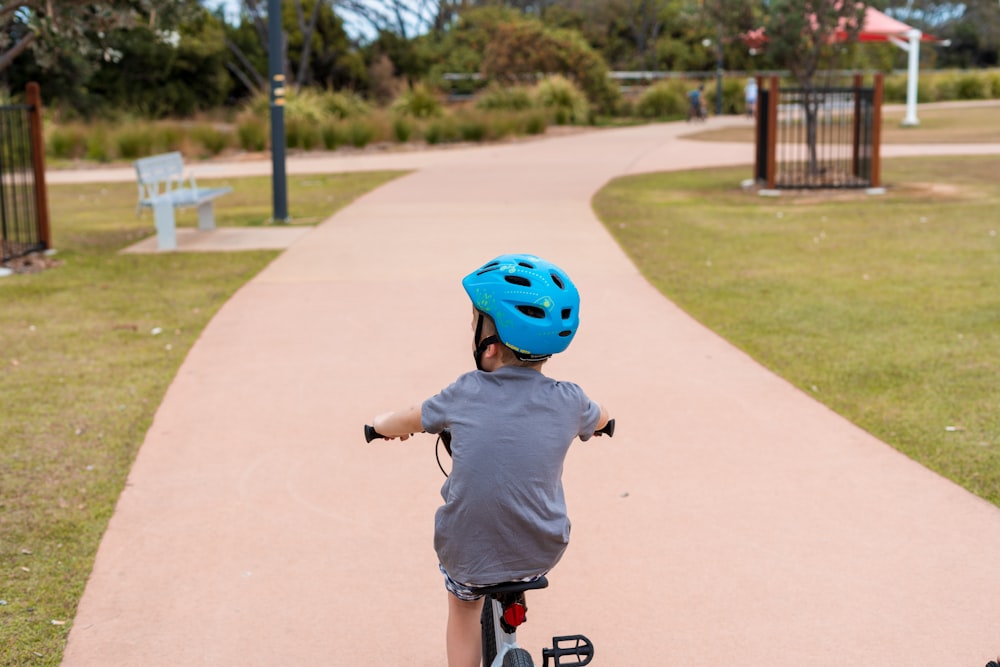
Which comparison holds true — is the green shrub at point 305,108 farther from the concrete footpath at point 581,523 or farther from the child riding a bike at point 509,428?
the child riding a bike at point 509,428

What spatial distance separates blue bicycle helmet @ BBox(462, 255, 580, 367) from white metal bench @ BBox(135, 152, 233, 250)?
1064 cm

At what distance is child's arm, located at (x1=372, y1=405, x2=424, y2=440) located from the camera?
3.07 m

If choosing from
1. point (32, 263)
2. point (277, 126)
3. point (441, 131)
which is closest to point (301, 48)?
point (441, 131)

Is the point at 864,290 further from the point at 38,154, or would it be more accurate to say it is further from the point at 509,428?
the point at 38,154

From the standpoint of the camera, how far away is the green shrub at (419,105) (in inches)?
1302

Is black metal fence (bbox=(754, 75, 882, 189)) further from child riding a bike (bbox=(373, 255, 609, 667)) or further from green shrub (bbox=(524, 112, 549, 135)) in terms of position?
child riding a bike (bbox=(373, 255, 609, 667))

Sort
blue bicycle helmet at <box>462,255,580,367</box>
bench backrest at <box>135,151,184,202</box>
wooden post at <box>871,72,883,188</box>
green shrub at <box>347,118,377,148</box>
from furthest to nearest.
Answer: green shrub at <box>347,118,377,148</box> < wooden post at <box>871,72,883,188</box> < bench backrest at <box>135,151,184,202</box> < blue bicycle helmet at <box>462,255,580,367</box>

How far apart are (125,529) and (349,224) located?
9.97 meters

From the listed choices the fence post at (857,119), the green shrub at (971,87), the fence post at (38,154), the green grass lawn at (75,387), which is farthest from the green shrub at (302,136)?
the green shrub at (971,87)

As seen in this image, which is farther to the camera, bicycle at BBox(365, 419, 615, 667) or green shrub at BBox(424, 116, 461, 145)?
green shrub at BBox(424, 116, 461, 145)

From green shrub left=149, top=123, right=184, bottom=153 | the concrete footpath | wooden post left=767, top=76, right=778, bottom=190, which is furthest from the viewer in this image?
green shrub left=149, top=123, right=184, bottom=153

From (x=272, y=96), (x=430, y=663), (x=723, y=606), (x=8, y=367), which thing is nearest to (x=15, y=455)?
(x=8, y=367)

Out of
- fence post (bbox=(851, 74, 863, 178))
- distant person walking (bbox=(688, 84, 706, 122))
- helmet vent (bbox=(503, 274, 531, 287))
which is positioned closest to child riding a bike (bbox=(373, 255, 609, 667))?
helmet vent (bbox=(503, 274, 531, 287))

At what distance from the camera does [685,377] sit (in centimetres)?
733
